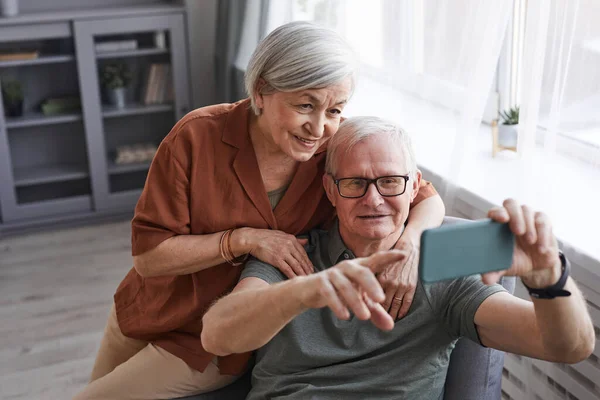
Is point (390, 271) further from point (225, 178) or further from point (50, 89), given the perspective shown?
point (50, 89)

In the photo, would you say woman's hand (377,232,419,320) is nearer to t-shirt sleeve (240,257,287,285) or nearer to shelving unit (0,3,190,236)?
t-shirt sleeve (240,257,287,285)

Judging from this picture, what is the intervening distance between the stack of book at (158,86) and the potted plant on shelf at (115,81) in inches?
5.0

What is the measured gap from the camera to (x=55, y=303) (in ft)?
11.1

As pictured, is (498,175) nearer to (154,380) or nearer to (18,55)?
(154,380)

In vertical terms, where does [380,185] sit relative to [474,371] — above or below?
above

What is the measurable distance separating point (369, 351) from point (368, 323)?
60mm

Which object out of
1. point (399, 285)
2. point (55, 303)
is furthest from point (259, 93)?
point (55, 303)

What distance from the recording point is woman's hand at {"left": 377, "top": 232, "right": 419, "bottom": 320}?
1571mm

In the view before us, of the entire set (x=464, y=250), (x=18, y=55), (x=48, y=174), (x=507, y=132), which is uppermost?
(x=464, y=250)

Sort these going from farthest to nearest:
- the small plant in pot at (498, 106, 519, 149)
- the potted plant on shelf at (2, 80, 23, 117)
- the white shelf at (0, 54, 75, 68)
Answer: the potted plant on shelf at (2, 80, 23, 117)
the white shelf at (0, 54, 75, 68)
the small plant in pot at (498, 106, 519, 149)

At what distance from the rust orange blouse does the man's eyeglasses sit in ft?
0.65

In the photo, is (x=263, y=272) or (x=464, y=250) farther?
(x=263, y=272)

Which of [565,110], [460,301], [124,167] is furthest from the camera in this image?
[124,167]

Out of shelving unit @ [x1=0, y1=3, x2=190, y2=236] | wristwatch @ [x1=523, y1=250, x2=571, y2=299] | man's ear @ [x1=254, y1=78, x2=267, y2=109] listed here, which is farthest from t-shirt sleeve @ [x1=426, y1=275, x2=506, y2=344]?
shelving unit @ [x1=0, y1=3, x2=190, y2=236]
